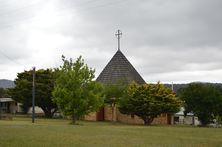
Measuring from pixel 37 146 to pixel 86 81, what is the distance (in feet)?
92.1

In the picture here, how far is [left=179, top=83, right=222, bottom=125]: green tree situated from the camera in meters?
57.8

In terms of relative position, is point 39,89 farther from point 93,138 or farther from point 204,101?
point 93,138

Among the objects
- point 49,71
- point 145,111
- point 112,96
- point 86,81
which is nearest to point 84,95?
point 86,81

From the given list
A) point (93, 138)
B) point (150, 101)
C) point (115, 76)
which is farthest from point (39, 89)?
point (93, 138)

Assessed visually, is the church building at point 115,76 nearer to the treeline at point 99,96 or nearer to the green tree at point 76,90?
the treeline at point 99,96

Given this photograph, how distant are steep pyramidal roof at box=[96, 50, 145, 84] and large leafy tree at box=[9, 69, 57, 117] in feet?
24.6

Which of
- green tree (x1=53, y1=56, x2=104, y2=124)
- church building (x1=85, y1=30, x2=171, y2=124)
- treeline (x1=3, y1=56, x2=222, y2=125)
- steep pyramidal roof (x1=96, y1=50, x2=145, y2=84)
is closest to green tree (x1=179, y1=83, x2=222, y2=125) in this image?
treeline (x1=3, y1=56, x2=222, y2=125)

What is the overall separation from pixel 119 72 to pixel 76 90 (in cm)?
2251

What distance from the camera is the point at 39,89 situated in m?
65.6

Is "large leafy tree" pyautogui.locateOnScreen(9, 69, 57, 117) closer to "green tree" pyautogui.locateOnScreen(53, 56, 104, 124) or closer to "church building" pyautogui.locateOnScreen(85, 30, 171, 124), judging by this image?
"church building" pyautogui.locateOnScreen(85, 30, 171, 124)

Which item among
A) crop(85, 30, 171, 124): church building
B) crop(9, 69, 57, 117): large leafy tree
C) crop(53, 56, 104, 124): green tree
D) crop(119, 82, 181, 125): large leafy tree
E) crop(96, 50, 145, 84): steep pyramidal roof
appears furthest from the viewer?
crop(9, 69, 57, 117): large leafy tree

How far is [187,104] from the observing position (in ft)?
198

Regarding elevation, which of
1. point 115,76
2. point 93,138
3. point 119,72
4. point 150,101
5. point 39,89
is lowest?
point 93,138

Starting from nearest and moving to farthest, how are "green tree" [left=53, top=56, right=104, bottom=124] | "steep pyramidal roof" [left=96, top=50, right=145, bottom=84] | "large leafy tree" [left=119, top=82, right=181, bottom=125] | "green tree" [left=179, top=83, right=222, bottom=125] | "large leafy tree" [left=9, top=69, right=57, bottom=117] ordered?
"green tree" [left=53, top=56, right=104, bottom=124], "large leafy tree" [left=119, top=82, right=181, bottom=125], "green tree" [left=179, top=83, right=222, bottom=125], "steep pyramidal roof" [left=96, top=50, right=145, bottom=84], "large leafy tree" [left=9, top=69, right=57, bottom=117]
